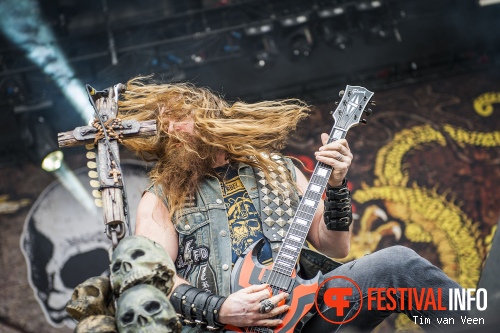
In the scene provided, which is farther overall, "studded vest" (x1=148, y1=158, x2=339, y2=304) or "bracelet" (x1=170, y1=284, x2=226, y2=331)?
"studded vest" (x1=148, y1=158, x2=339, y2=304)

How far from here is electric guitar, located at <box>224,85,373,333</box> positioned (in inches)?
126

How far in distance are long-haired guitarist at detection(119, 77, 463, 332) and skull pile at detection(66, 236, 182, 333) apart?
2.00ft

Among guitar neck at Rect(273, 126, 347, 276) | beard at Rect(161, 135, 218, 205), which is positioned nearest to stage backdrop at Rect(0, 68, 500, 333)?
beard at Rect(161, 135, 218, 205)

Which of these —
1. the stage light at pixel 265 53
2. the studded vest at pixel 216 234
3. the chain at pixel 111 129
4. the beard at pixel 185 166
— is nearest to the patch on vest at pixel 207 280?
the studded vest at pixel 216 234

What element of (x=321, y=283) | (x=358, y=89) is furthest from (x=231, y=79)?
(x=321, y=283)

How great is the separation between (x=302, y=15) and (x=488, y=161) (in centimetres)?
212

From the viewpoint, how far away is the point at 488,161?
7.29 meters

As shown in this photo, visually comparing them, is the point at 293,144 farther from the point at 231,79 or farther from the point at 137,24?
the point at 137,24

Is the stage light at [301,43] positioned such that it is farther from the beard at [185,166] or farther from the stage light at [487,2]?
the beard at [185,166]

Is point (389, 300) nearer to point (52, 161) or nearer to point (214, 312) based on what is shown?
point (214, 312)

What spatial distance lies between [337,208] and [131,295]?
1.19 metres

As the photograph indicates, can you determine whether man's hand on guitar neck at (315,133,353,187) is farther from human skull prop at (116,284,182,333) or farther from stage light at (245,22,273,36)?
stage light at (245,22,273,36)

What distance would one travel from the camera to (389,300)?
3.20m

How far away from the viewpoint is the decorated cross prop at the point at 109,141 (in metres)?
2.89
